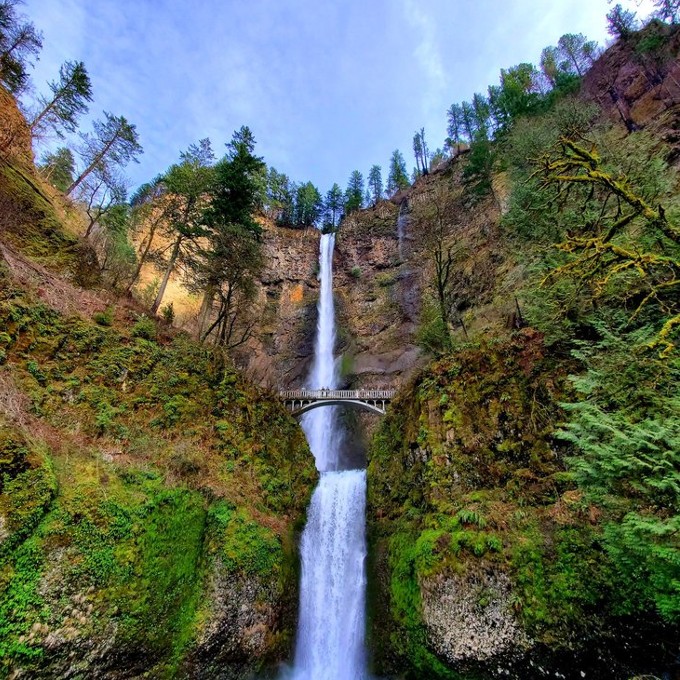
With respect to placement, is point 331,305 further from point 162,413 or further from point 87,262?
point 162,413

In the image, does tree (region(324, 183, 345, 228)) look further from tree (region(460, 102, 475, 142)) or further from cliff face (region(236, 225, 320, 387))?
tree (region(460, 102, 475, 142))

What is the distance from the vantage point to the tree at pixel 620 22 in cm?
2778

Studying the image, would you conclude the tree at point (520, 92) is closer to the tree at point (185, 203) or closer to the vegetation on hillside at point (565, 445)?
the vegetation on hillside at point (565, 445)

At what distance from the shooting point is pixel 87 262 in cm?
1384

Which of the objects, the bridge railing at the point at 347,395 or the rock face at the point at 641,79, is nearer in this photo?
the rock face at the point at 641,79

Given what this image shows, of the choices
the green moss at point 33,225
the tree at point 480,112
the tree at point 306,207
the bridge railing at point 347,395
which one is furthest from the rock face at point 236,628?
the tree at point 480,112

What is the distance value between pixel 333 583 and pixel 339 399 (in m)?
14.0

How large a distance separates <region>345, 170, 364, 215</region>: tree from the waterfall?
123 ft

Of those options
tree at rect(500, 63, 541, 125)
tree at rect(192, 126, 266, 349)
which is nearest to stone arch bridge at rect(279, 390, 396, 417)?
tree at rect(192, 126, 266, 349)

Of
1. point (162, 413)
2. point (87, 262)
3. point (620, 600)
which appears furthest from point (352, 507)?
point (87, 262)

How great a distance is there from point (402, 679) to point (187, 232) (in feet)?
61.2

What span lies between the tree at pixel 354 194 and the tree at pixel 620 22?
26672 millimetres

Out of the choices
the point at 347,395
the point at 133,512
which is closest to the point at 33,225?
the point at 133,512

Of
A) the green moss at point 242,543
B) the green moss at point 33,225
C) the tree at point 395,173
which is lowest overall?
the green moss at point 242,543
